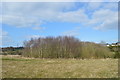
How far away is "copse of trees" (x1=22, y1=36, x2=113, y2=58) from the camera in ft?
131

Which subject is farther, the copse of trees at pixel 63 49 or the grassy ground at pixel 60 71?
the copse of trees at pixel 63 49

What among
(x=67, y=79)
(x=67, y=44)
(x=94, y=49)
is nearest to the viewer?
(x=67, y=79)

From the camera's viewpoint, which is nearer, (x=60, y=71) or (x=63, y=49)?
(x=60, y=71)

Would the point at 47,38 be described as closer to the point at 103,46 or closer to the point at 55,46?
the point at 55,46

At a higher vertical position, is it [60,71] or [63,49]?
[63,49]

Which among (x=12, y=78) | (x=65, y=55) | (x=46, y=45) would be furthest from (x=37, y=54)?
(x=12, y=78)

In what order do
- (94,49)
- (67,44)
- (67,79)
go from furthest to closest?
1. (67,44)
2. (94,49)
3. (67,79)

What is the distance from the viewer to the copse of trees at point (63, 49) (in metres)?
39.8

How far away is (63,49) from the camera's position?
41125 mm

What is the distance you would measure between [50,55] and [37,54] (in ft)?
10.3

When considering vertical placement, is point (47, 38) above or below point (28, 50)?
above

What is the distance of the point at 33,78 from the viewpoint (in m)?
8.22

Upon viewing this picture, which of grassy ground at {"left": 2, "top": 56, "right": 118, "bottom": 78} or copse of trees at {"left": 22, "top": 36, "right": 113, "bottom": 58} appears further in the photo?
copse of trees at {"left": 22, "top": 36, "right": 113, "bottom": 58}

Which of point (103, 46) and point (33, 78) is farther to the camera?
point (103, 46)
